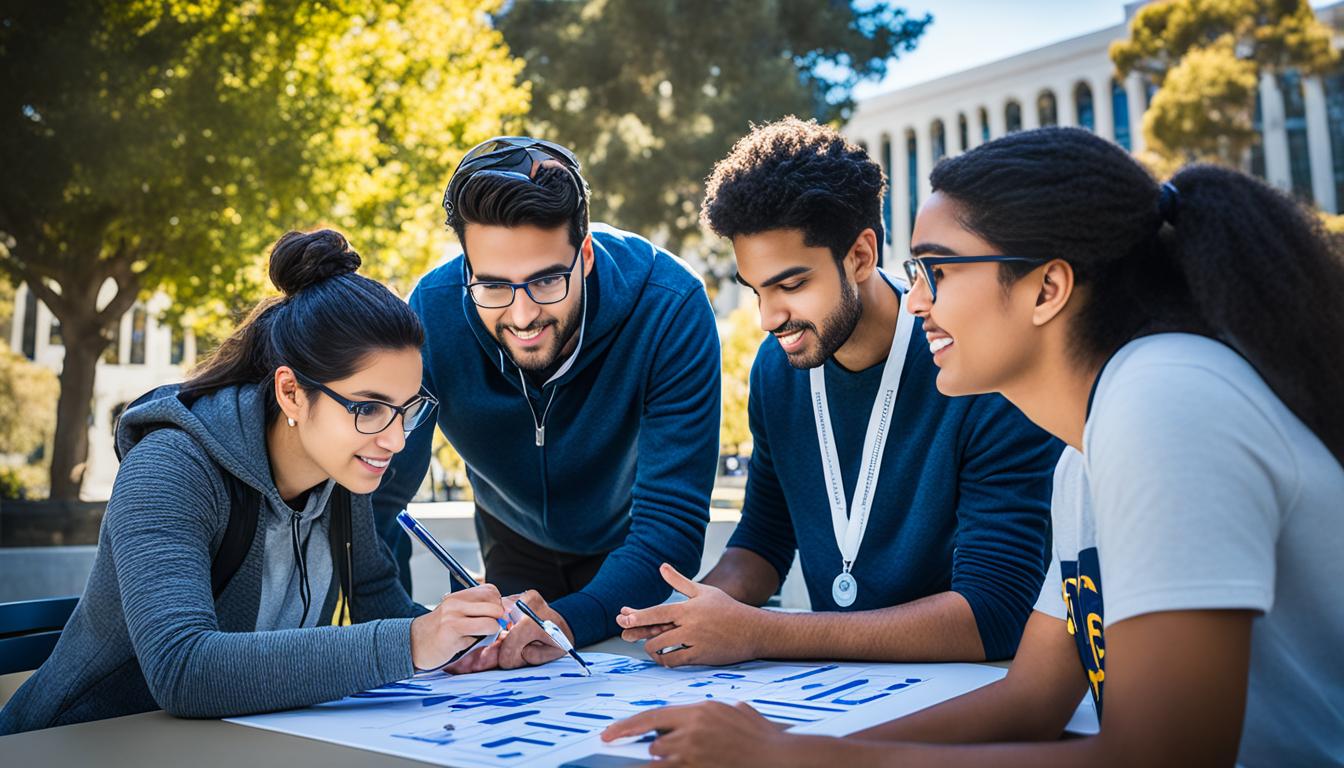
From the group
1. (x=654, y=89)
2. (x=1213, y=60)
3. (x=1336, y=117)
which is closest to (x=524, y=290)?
(x=654, y=89)

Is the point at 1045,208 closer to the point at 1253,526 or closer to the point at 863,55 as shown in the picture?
the point at 1253,526

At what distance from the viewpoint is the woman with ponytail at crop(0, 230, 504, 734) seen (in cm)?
157

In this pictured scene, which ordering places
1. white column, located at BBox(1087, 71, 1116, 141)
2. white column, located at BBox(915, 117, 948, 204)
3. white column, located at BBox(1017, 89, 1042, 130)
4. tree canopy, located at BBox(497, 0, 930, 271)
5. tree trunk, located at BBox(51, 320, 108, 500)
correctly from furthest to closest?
1. white column, located at BBox(915, 117, 948, 204)
2. white column, located at BBox(1017, 89, 1042, 130)
3. white column, located at BBox(1087, 71, 1116, 141)
4. tree canopy, located at BBox(497, 0, 930, 271)
5. tree trunk, located at BBox(51, 320, 108, 500)

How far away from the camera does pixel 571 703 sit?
160 centimetres

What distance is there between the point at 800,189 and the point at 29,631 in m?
1.72

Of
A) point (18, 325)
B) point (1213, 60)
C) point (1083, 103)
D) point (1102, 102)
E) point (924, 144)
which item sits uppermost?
point (1083, 103)

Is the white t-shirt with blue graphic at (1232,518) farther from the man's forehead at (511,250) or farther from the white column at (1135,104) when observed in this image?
the white column at (1135,104)

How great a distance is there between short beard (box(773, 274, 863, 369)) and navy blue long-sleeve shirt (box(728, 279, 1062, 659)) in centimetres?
11

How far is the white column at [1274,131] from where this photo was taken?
27656 millimetres

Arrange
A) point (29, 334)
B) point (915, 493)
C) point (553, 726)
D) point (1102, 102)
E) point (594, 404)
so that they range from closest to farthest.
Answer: point (553, 726) < point (915, 493) < point (594, 404) < point (29, 334) < point (1102, 102)

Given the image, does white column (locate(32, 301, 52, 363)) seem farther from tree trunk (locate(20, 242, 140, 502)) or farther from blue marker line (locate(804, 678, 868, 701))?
blue marker line (locate(804, 678, 868, 701))

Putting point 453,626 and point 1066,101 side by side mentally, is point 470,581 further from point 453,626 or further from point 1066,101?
point 1066,101

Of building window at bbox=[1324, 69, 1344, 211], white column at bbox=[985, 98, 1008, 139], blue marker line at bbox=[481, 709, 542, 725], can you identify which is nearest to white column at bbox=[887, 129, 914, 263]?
white column at bbox=[985, 98, 1008, 139]

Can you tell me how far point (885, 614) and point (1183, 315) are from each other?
881 millimetres
